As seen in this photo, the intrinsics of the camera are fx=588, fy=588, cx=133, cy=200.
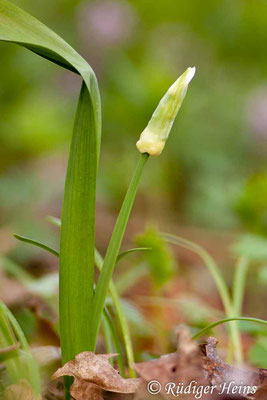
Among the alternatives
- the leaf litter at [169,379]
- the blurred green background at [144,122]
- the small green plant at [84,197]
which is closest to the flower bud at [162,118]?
the small green plant at [84,197]

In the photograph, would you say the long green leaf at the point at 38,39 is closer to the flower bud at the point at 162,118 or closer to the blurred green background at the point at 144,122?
the flower bud at the point at 162,118

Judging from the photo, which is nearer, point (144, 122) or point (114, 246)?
point (114, 246)

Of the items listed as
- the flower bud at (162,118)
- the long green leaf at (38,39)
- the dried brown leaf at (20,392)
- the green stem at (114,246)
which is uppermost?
the long green leaf at (38,39)

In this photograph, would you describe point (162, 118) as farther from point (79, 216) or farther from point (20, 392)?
point (20, 392)


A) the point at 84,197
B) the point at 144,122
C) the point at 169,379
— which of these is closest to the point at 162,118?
the point at 84,197

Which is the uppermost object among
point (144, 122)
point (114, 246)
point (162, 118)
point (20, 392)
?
point (144, 122)

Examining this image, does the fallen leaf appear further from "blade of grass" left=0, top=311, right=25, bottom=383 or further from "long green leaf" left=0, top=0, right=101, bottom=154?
"long green leaf" left=0, top=0, right=101, bottom=154

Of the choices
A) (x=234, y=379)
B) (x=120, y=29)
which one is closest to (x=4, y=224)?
(x=234, y=379)

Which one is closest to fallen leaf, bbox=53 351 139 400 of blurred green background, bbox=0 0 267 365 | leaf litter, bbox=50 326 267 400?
leaf litter, bbox=50 326 267 400
